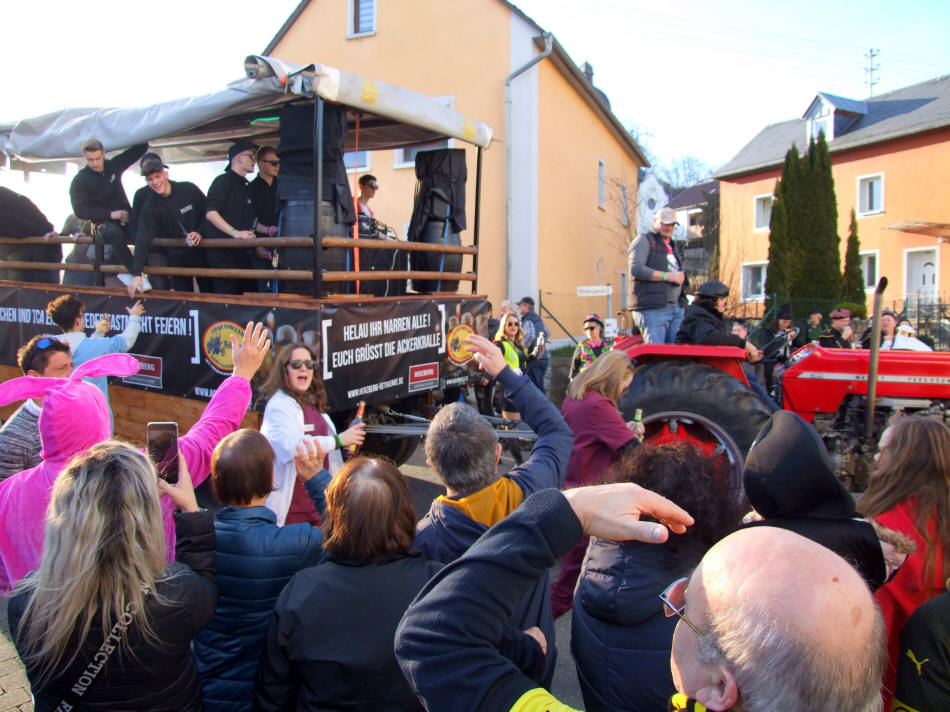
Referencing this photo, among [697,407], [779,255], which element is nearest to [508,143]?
[697,407]

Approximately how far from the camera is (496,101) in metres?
14.4

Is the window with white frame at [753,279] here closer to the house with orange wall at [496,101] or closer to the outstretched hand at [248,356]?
the house with orange wall at [496,101]

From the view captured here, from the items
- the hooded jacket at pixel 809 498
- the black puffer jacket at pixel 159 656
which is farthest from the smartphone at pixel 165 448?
the hooded jacket at pixel 809 498

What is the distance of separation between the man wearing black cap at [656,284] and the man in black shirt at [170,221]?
3.69 metres

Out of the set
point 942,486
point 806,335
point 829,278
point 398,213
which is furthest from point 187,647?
point 829,278

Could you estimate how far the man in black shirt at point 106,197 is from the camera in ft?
18.3

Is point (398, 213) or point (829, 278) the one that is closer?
point (398, 213)

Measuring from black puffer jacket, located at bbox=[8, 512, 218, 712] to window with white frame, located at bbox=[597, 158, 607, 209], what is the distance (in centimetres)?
1918

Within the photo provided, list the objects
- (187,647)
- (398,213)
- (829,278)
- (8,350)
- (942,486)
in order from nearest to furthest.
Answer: (187,647) → (942,486) → (8,350) → (398,213) → (829,278)

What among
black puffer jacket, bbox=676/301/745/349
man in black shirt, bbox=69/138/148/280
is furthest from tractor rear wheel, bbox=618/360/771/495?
man in black shirt, bbox=69/138/148/280

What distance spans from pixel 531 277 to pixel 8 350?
1029cm

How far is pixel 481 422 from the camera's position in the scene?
227cm

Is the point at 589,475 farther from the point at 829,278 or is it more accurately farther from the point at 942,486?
the point at 829,278

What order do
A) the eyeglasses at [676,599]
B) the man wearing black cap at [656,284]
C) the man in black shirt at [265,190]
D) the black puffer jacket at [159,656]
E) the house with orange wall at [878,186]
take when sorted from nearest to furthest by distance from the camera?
the eyeglasses at [676,599] → the black puffer jacket at [159,656] → the man wearing black cap at [656,284] → the man in black shirt at [265,190] → the house with orange wall at [878,186]
